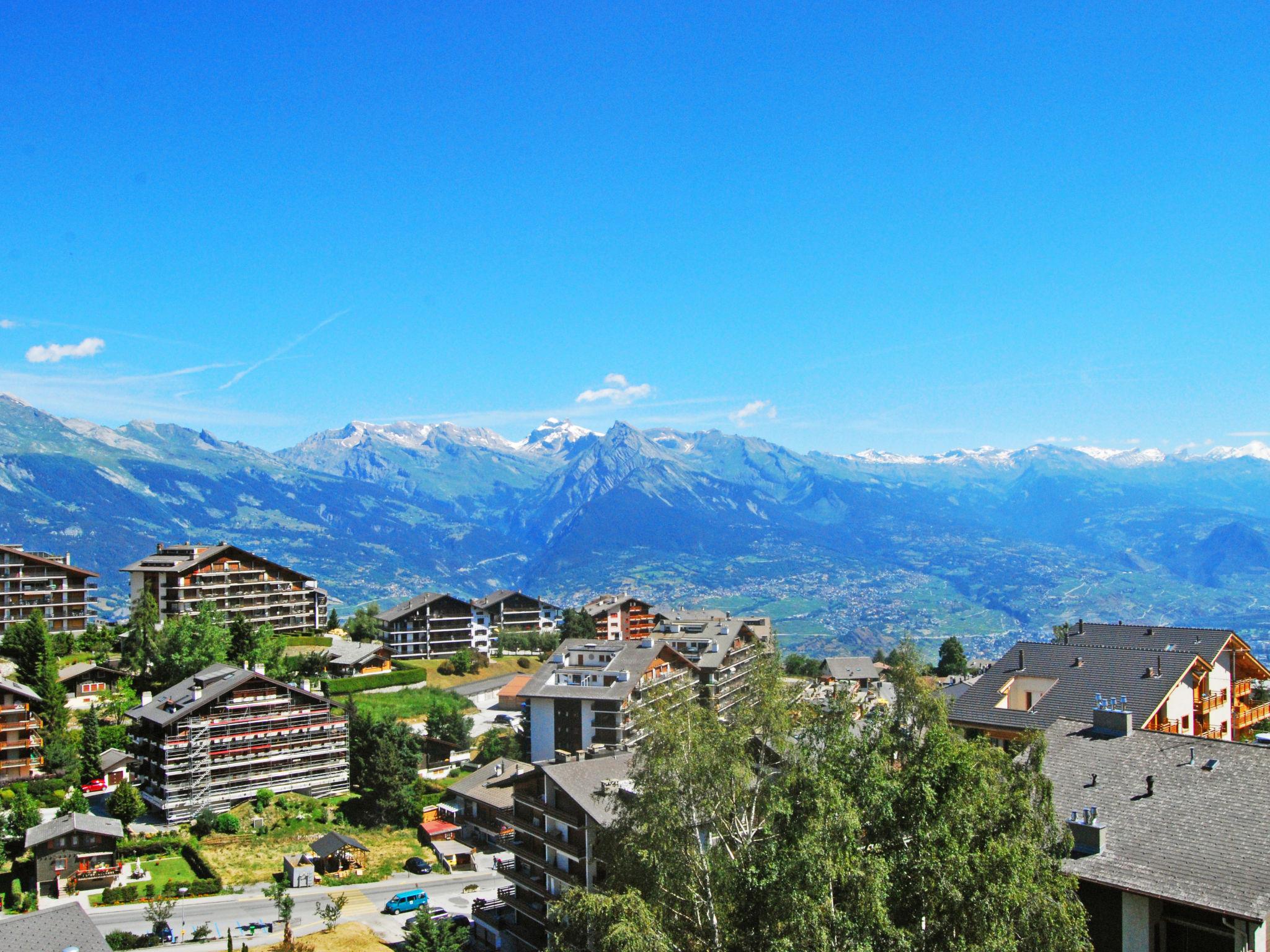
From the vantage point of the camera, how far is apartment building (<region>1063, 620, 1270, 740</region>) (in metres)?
42.2

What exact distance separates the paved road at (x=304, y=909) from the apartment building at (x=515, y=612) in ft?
281

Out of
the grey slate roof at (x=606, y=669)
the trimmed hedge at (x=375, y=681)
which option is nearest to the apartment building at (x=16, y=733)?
the trimmed hedge at (x=375, y=681)

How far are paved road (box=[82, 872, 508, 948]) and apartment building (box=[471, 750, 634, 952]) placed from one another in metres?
5.98

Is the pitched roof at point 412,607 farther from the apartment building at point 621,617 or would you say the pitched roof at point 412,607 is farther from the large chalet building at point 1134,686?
the large chalet building at point 1134,686

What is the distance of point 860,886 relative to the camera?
23219 millimetres

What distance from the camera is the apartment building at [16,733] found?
6988cm

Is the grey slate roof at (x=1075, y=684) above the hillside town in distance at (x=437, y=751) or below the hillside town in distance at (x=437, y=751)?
above

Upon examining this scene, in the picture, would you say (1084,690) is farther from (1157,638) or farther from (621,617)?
(621,617)

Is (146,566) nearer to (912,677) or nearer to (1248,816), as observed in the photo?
(912,677)

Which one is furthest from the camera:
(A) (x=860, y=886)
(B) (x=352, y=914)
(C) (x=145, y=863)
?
(C) (x=145, y=863)

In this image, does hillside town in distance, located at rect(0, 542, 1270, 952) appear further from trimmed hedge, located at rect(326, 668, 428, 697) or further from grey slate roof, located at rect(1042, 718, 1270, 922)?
trimmed hedge, located at rect(326, 668, 428, 697)

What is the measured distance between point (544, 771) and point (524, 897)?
972cm

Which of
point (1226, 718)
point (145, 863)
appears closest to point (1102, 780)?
point (1226, 718)

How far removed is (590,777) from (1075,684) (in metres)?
24.3
